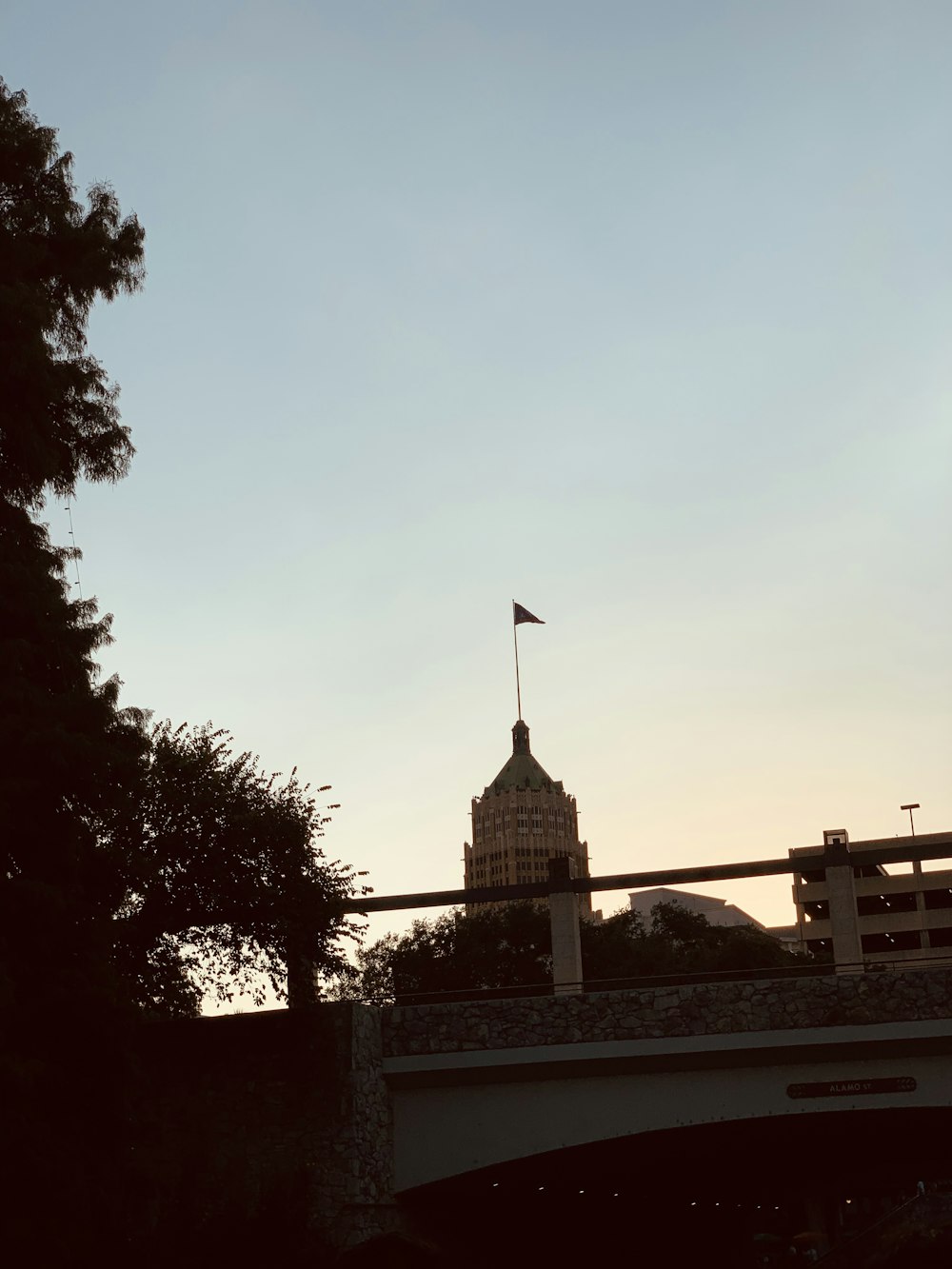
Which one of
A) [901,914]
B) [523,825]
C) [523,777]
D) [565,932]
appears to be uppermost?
[523,777]

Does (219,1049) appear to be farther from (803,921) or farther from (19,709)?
(803,921)

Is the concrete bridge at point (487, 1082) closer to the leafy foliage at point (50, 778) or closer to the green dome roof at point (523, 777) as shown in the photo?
the leafy foliage at point (50, 778)

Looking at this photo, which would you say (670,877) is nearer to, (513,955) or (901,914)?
(513,955)

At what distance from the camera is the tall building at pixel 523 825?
613 feet

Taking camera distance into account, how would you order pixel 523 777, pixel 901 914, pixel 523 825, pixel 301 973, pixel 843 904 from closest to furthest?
pixel 301 973
pixel 843 904
pixel 901 914
pixel 523 825
pixel 523 777

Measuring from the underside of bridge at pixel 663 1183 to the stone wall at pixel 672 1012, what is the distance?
2176mm

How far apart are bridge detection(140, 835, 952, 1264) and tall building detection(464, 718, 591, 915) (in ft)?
528

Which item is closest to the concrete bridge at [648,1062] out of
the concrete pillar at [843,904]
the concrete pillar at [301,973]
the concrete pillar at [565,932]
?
the concrete pillar at [565,932]

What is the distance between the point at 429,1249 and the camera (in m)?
20.5

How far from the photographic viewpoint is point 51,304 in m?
20.2

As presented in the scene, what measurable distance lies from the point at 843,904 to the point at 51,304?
59.1 ft

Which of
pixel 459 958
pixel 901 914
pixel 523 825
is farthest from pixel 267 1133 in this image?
pixel 523 825

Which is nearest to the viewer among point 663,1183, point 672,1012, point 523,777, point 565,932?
point 672,1012

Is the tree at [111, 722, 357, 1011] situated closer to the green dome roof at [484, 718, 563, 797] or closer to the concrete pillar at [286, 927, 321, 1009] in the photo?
the concrete pillar at [286, 927, 321, 1009]
